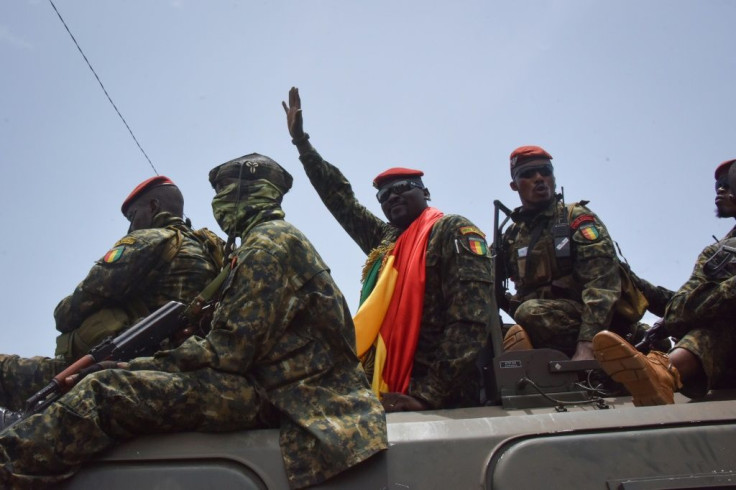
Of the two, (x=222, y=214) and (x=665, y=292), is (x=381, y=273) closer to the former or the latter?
(x=222, y=214)

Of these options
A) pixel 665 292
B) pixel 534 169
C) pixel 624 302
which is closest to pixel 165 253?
pixel 534 169

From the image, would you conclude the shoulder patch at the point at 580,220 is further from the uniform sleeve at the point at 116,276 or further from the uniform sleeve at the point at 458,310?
the uniform sleeve at the point at 116,276

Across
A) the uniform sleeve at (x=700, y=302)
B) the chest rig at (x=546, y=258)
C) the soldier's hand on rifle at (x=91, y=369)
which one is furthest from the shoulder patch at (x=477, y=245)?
the soldier's hand on rifle at (x=91, y=369)

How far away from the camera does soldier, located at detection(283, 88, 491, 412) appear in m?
3.52

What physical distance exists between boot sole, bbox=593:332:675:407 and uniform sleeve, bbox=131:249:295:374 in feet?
4.21

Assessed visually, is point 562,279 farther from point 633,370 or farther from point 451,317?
point 633,370

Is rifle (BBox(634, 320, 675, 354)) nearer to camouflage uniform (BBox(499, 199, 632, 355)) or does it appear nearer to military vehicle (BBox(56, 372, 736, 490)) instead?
camouflage uniform (BBox(499, 199, 632, 355))

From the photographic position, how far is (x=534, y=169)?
461 centimetres

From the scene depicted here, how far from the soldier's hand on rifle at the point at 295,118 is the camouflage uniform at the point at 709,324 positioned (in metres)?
2.72

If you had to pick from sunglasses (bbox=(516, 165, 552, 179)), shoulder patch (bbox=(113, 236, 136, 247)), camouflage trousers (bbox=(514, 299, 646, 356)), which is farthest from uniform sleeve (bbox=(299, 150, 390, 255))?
shoulder patch (bbox=(113, 236, 136, 247))

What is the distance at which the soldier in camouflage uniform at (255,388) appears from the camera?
236 centimetres

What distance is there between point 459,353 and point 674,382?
99cm

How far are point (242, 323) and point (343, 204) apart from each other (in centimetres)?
262

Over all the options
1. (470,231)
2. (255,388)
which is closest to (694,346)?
(470,231)
